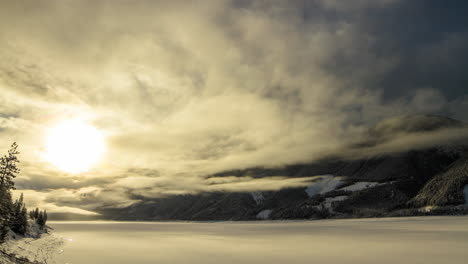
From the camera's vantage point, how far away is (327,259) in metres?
55.4

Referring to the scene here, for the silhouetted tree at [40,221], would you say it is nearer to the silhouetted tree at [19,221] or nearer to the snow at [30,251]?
the silhouetted tree at [19,221]

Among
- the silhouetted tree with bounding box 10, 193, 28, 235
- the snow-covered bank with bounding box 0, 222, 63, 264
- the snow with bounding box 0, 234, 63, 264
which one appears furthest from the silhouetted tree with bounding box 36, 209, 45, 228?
the snow with bounding box 0, 234, 63, 264

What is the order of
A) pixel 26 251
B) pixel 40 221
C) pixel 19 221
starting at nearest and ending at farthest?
1. pixel 26 251
2. pixel 19 221
3. pixel 40 221

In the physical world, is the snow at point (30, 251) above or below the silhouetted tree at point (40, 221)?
below

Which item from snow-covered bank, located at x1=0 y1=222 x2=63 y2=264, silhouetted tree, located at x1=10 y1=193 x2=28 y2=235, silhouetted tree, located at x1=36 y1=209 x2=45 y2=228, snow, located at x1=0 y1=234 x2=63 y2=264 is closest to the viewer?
snow-covered bank, located at x1=0 y1=222 x2=63 y2=264

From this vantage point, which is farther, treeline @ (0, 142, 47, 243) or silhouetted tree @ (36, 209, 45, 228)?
silhouetted tree @ (36, 209, 45, 228)

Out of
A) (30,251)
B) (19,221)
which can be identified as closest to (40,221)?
(19,221)

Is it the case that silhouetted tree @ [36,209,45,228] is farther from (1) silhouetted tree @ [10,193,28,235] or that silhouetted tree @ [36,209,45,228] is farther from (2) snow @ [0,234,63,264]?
(2) snow @ [0,234,63,264]

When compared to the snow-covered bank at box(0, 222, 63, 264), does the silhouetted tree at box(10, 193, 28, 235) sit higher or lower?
higher

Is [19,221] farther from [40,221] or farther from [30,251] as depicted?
[40,221]

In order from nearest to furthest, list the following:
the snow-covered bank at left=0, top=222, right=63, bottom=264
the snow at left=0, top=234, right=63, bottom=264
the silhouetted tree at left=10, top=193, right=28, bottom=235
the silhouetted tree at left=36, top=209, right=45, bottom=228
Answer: the snow-covered bank at left=0, top=222, right=63, bottom=264 < the snow at left=0, top=234, right=63, bottom=264 < the silhouetted tree at left=10, top=193, right=28, bottom=235 < the silhouetted tree at left=36, top=209, right=45, bottom=228

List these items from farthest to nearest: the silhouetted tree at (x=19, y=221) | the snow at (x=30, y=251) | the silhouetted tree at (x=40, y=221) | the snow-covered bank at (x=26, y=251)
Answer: the silhouetted tree at (x=40, y=221) < the silhouetted tree at (x=19, y=221) < the snow at (x=30, y=251) < the snow-covered bank at (x=26, y=251)

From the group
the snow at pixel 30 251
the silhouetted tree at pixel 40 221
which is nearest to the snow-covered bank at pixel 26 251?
the snow at pixel 30 251

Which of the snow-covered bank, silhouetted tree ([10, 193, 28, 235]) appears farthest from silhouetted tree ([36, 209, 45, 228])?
silhouetted tree ([10, 193, 28, 235])
